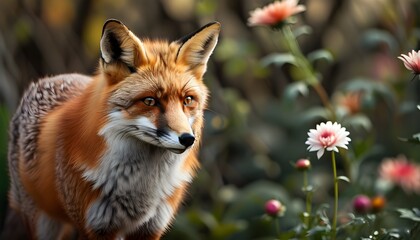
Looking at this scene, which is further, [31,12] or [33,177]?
[31,12]

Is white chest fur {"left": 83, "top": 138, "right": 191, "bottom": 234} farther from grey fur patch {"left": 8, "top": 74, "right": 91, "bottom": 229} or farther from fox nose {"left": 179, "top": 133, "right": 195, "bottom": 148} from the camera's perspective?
grey fur patch {"left": 8, "top": 74, "right": 91, "bottom": 229}

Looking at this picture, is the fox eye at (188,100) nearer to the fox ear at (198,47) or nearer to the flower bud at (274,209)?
the fox ear at (198,47)

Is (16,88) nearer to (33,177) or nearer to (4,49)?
(4,49)

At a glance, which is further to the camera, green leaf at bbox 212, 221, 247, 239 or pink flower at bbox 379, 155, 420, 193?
green leaf at bbox 212, 221, 247, 239

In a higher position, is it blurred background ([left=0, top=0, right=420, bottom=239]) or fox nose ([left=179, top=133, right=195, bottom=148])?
blurred background ([left=0, top=0, right=420, bottom=239])

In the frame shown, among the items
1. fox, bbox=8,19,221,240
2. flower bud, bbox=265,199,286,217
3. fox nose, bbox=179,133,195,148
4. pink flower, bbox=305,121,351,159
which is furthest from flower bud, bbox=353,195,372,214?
fox nose, bbox=179,133,195,148

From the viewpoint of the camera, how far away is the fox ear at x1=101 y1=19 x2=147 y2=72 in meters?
4.50

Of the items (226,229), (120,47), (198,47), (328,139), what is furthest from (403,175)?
(120,47)

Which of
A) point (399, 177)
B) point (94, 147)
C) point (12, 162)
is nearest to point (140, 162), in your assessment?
point (94, 147)

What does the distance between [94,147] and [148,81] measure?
50cm

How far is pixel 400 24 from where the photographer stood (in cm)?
794

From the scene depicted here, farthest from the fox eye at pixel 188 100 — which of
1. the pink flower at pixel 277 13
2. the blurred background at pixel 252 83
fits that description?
the blurred background at pixel 252 83

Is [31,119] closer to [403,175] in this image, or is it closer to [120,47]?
[120,47]

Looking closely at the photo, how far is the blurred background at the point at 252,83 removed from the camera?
7.57 meters
